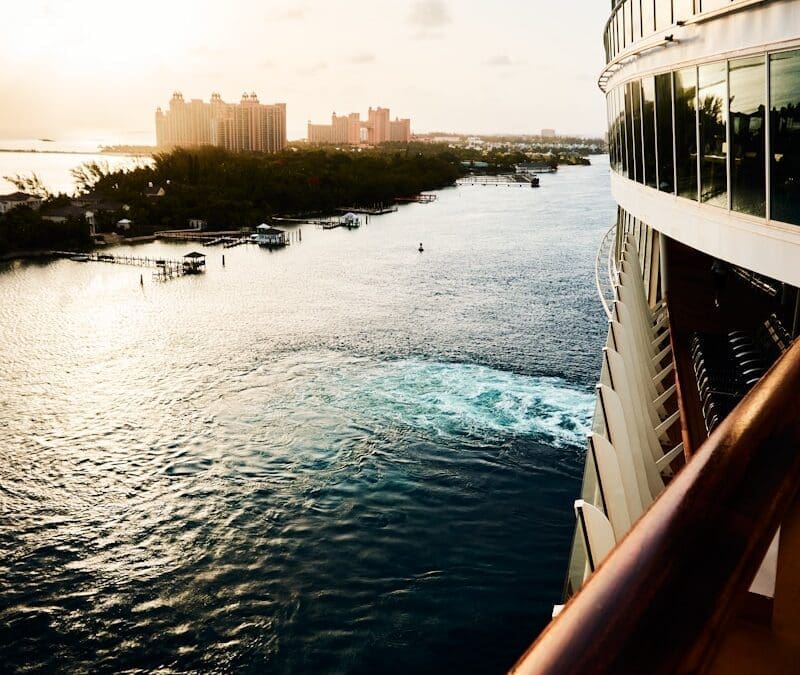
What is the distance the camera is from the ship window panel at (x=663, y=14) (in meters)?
9.02

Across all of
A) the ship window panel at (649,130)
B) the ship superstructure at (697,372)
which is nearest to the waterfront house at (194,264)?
the ship superstructure at (697,372)

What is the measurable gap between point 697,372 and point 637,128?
3.99 meters

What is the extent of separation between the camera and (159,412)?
82.6 ft

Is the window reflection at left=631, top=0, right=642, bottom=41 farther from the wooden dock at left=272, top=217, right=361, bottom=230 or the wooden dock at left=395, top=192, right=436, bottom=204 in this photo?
the wooden dock at left=395, top=192, right=436, bottom=204

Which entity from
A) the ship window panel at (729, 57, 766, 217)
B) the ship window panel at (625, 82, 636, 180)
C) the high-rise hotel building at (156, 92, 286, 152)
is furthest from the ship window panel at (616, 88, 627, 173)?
the high-rise hotel building at (156, 92, 286, 152)

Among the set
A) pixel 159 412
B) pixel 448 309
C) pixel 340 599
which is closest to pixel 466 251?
pixel 448 309

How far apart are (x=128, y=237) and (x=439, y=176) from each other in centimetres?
6638

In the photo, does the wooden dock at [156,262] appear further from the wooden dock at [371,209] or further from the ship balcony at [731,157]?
the ship balcony at [731,157]

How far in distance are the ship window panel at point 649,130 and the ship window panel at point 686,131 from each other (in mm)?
1326

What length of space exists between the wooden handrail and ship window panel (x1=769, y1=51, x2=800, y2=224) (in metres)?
5.93

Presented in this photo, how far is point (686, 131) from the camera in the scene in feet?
28.2

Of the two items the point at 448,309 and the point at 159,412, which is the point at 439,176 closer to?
the point at 448,309

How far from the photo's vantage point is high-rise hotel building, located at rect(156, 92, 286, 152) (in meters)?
188

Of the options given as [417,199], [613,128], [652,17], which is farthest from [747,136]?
[417,199]
